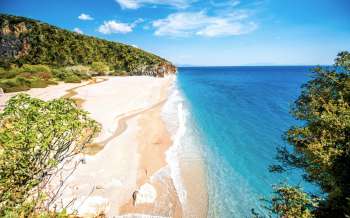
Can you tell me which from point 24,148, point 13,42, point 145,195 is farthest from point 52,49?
point 24,148

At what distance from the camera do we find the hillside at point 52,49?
92938mm

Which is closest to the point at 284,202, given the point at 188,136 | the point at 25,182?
the point at 25,182

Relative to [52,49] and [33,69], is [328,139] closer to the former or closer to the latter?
[33,69]

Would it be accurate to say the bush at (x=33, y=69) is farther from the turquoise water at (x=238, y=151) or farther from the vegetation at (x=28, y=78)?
the turquoise water at (x=238, y=151)

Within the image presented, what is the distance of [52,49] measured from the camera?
94562mm

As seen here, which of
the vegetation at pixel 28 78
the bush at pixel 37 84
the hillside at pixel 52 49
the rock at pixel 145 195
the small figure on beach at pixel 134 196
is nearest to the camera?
the small figure on beach at pixel 134 196

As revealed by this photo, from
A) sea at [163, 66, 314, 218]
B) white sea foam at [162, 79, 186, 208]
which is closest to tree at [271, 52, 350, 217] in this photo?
sea at [163, 66, 314, 218]

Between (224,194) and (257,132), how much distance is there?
16527 mm

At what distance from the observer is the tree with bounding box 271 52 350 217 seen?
8.68m

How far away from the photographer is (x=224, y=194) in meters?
15.9

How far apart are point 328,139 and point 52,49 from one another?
108m

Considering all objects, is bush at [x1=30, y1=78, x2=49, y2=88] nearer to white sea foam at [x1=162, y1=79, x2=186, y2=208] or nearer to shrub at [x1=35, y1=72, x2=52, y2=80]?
shrub at [x1=35, y1=72, x2=52, y2=80]

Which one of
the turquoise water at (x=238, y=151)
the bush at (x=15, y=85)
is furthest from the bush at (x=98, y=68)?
the turquoise water at (x=238, y=151)

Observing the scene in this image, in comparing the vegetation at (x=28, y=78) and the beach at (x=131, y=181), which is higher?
the vegetation at (x=28, y=78)
